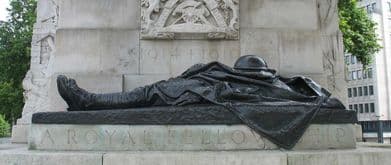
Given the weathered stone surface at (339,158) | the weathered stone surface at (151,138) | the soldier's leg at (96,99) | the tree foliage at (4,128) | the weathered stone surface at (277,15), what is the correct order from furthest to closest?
1. the tree foliage at (4,128)
2. the weathered stone surface at (277,15)
3. the soldier's leg at (96,99)
4. the weathered stone surface at (151,138)
5. the weathered stone surface at (339,158)

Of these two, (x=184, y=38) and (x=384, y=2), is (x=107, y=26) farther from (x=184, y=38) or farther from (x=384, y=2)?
(x=384, y=2)

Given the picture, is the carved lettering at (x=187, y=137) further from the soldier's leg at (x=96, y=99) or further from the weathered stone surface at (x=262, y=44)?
the weathered stone surface at (x=262, y=44)

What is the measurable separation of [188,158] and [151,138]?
0.73m

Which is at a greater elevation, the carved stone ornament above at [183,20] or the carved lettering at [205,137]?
the carved stone ornament above at [183,20]

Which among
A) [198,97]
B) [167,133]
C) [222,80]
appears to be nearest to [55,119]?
[167,133]

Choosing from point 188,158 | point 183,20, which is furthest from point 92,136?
point 183,20

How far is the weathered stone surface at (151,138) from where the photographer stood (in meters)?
5.64

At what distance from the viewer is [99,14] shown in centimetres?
795

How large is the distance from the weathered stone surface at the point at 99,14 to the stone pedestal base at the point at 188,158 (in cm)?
314

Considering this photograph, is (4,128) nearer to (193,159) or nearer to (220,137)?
(220,137)

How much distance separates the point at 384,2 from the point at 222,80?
7656cm

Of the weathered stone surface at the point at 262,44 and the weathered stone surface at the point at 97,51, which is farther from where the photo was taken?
the weathered stone surface at the point at 262,44

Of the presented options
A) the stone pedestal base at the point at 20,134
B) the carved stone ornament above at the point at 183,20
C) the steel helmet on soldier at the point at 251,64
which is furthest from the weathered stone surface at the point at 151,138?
the stone pedestal base at the point at 20,134

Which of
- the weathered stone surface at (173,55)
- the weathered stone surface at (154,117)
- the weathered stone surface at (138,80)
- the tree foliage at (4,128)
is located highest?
the weathered stone surface at (173,55)
